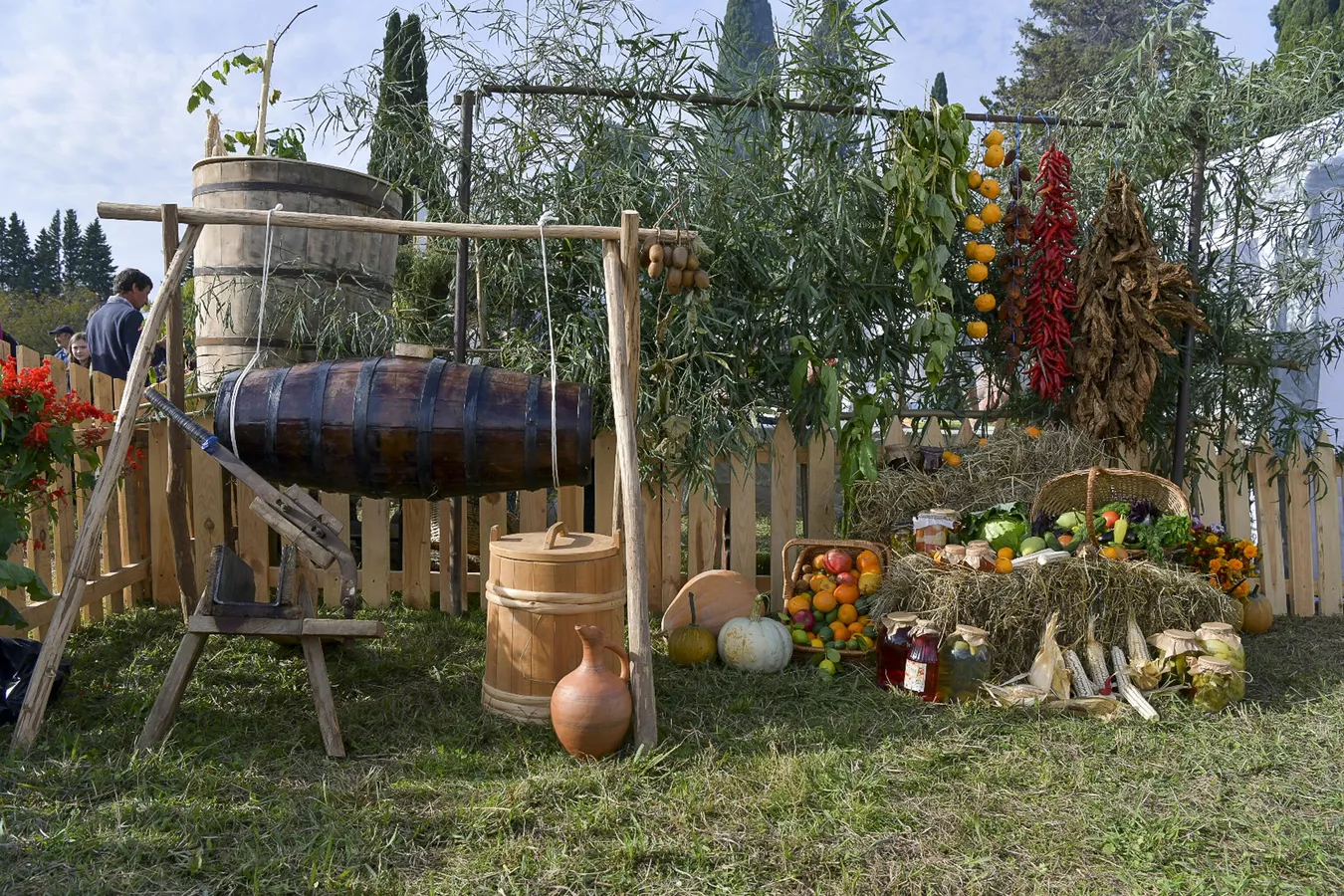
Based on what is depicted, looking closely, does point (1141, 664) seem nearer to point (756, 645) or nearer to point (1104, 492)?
point (1104, 492)

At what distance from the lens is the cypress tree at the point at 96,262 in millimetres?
43469

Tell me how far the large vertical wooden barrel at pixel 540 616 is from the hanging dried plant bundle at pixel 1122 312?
3.03m

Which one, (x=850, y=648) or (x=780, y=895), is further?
(x=850, y=648)

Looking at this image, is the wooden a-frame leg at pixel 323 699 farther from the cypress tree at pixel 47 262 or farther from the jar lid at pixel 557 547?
the cypress tree at pixel 47 262

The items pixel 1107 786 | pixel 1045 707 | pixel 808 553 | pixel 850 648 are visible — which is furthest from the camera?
pixel 808 553

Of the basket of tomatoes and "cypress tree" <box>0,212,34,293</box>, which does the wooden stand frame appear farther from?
"cypress tree" <box>0,212,34,293</box>

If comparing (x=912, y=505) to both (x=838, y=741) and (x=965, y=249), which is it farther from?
(x=838, y=741)

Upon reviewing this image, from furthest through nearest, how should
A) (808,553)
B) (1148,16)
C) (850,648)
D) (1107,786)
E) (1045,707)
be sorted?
(1148,16), (808,553), (850,648), (1045,707), (1107,786)

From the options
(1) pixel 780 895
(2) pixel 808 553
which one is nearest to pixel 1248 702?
(2) pixel 808 553

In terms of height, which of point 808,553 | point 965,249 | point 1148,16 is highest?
point 1148,16

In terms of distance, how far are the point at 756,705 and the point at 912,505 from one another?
1.64m

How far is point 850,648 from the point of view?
4.21 metres

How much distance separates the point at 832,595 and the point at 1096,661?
46.3 inches

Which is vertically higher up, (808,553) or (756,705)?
(808,553)
